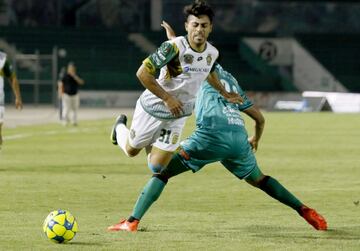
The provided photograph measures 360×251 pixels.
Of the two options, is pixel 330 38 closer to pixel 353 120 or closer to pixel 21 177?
pixel 353 120

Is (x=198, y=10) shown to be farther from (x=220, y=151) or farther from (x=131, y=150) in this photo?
(x=131, y=150)

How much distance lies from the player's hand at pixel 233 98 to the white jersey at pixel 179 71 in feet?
0.91

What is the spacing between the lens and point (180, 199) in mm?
14906

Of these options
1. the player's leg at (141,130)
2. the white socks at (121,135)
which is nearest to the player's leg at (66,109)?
the white socks at (121,135)

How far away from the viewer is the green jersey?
11.5 meters

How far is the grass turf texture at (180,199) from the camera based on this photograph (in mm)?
10703

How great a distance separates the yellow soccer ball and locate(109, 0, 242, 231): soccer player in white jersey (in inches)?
32.8

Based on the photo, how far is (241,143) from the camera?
37.7 ft

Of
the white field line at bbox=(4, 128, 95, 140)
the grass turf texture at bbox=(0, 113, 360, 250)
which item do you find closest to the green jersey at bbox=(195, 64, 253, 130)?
the grass turf texture at bbox=(0, 113, 360, 250)

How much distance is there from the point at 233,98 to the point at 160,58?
36.5 inches

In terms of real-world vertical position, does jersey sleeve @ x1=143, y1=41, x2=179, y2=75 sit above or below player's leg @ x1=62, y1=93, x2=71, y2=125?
above

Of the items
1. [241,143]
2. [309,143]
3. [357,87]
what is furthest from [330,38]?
[241,143]

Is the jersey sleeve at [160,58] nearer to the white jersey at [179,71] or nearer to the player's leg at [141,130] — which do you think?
the white jersey at [179,71]

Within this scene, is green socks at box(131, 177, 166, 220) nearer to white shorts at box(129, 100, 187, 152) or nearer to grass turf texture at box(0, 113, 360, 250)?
grass turf texture at box(0, 113, 360, 250)
